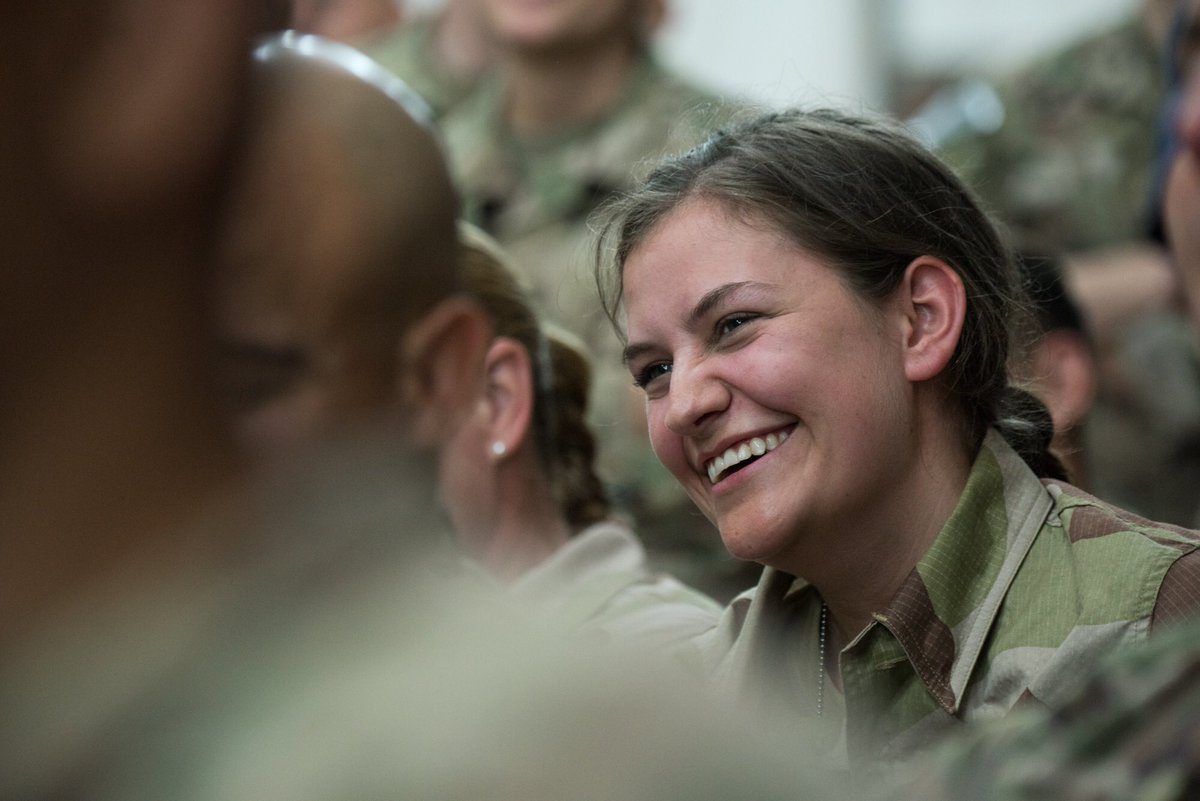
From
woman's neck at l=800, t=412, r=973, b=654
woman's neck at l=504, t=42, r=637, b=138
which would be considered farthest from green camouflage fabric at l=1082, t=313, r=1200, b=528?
woman's neck at l=800, t=412, r=973, b=654

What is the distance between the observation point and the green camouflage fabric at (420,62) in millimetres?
4168

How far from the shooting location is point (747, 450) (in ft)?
4.88

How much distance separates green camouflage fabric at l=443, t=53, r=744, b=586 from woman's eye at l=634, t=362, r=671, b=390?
126 cm

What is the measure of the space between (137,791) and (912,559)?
1089 mm

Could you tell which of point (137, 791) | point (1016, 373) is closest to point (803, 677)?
point (1016, 373)

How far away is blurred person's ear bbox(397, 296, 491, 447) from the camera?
2.22 feet

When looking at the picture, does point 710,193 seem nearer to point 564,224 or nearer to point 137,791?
point 137,791

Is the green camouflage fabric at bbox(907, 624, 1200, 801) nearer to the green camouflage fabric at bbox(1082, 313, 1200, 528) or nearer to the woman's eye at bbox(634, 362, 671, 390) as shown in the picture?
the woman's eye at bbox(634, 362, 671, 390)

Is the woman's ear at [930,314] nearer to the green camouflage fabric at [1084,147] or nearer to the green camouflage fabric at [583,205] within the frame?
the green camouflage fabric at [583,205]

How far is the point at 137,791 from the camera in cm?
49

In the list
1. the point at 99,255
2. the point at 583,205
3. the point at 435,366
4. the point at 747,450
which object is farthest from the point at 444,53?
the point at 99,255

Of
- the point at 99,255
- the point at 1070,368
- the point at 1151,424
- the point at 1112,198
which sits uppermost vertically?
the point at 99,255

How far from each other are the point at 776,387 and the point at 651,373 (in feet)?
0.58

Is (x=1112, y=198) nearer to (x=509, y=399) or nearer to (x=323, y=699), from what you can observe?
(x=509, y=399)
